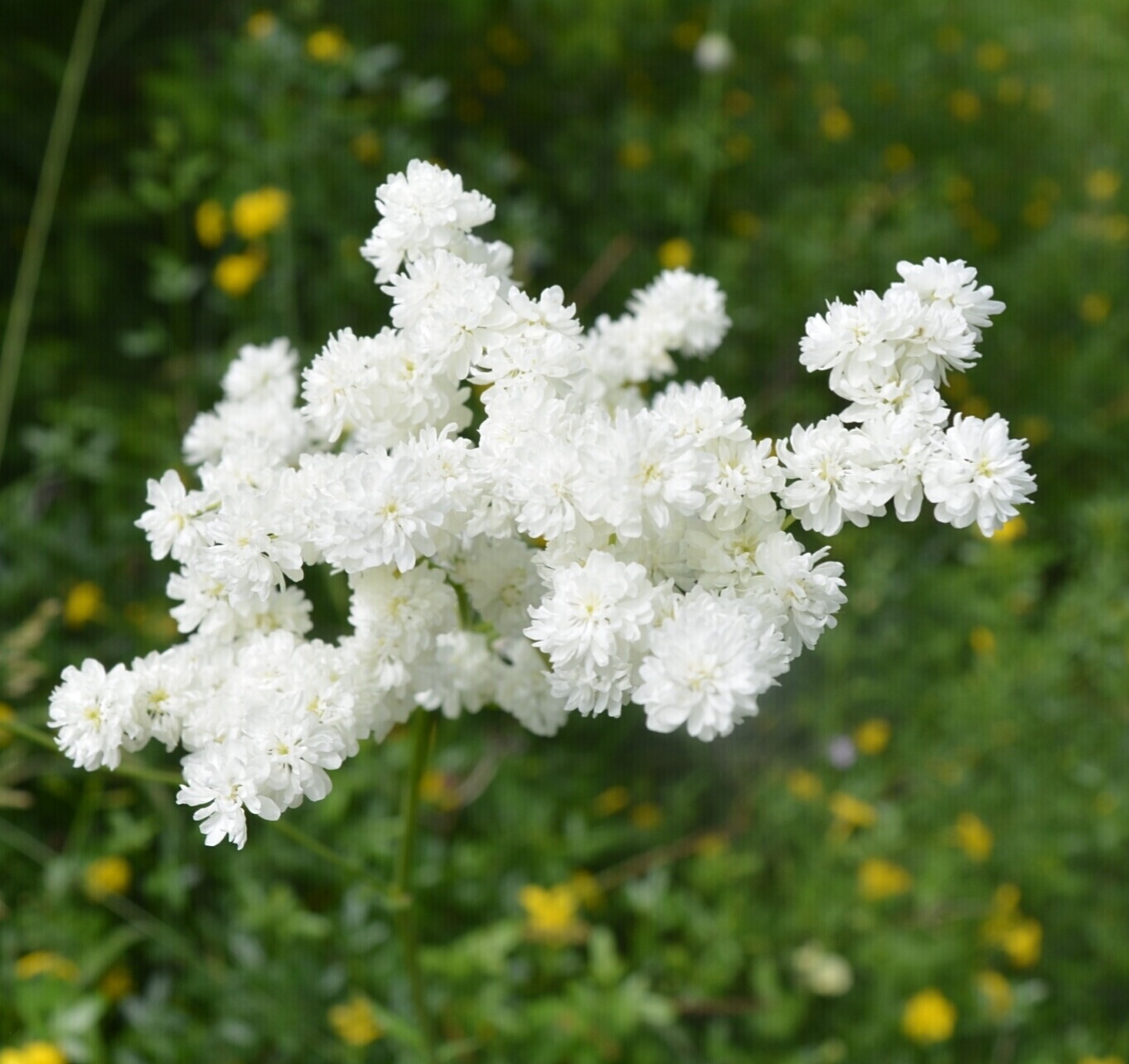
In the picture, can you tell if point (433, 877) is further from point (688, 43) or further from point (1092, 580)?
point (688, 43)

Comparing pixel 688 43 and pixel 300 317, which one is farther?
pixel 688 43

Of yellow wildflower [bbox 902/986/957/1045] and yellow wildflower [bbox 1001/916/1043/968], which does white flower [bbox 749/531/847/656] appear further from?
yellow wildflower [bbox 1001/916/1043/968]

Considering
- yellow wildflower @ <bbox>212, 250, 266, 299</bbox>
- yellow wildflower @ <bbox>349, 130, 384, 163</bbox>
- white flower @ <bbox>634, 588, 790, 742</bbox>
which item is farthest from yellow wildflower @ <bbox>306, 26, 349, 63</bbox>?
white flower @ <bbox>634, 588, 790, 742</bbox>

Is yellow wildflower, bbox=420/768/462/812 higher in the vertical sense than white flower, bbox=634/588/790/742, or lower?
higher

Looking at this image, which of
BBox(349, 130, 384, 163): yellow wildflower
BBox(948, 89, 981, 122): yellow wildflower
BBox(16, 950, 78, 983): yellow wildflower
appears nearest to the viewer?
BBox(16, 950, 78, 983): yellow wildflower

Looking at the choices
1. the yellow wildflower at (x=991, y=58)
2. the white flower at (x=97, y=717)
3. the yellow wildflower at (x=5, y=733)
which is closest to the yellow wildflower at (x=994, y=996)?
the white flower at (x=97, y=717)

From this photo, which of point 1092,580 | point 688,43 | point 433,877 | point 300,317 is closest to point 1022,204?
point 688,43
